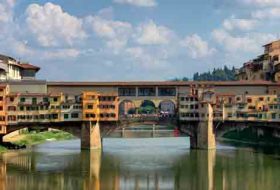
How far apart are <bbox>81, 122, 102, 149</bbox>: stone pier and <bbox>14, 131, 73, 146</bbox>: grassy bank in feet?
36.8

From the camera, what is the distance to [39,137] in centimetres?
8519

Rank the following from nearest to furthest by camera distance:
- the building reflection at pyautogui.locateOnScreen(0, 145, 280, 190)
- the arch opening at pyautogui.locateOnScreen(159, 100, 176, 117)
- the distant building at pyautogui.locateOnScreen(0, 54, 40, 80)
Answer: the building reflection at pyautogui.locateOnScreen(0, 145, 280, 190), the arch opening at pyautogui.locateOnScreen(159, 100, 176, 117), the distant building at pyautogui.locateOnScreen(0, 54, 40, 80)

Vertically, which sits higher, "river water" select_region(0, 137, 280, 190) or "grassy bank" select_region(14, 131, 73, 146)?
"grassy bank" select_region(14, 131, 73, 146)

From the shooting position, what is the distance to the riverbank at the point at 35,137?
7809 centimetres

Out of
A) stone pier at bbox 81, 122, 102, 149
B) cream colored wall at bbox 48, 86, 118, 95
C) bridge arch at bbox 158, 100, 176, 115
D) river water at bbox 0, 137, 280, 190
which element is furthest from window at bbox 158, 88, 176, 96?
stone pier at bbox 81, 122, 102, 149

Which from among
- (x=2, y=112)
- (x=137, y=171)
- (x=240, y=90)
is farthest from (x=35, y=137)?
(x=137, y=171)

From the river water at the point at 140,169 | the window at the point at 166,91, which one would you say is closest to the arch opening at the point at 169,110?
the window at the point at 166,91

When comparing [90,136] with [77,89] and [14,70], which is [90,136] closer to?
[77,89]

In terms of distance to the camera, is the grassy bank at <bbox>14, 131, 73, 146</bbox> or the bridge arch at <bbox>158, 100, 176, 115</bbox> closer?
the bridge arch at <bbox>158, 100, 176, 115</bbox>

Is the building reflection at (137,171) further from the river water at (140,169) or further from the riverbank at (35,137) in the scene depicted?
the riverbank at (35,137)

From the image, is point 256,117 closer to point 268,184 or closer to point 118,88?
point 118,88

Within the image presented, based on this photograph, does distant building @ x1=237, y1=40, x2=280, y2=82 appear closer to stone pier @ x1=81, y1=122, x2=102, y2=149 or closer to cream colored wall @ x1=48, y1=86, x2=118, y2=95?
cream colored wall @ x1=48, y1=86, x2=118, y2=95

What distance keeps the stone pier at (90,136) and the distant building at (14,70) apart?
1747cm

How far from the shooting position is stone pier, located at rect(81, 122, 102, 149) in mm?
68750
